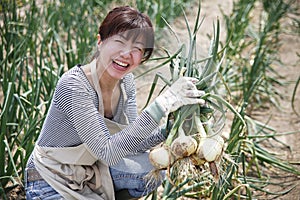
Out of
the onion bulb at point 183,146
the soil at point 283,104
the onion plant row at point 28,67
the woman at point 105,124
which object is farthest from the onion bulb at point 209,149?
the onion plant row at point 28,67

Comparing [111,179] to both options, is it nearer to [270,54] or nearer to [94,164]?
[94,164]

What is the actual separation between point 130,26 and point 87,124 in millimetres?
334

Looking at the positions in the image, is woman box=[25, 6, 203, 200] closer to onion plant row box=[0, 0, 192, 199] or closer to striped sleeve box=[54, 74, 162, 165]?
striped sleeve box=[54, 74, 162, 165]

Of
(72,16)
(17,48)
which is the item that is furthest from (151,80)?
(72,16)

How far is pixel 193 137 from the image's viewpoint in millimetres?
1812

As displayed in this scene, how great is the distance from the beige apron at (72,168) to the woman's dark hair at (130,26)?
0.22 meters

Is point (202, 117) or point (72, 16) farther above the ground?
point (202, 117)

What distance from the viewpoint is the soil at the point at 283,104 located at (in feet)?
8.70

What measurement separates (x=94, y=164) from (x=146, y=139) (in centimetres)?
21

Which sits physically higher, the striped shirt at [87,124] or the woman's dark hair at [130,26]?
the woman's dark hair at [130,26]

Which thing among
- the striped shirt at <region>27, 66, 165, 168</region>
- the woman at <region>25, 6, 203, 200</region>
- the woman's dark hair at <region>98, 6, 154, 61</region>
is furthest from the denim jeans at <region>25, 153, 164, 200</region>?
the woman's dark hair at <region>98, 6, 154, 61</region>

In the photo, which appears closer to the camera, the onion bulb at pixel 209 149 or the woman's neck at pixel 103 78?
the onion bulb at pixel 209 149

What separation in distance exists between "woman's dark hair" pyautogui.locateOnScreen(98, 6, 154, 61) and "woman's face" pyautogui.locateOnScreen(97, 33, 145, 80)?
0.07ft

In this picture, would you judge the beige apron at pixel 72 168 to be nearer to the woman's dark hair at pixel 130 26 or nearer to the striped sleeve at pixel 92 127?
the striped sleeve at pixel 92 127
